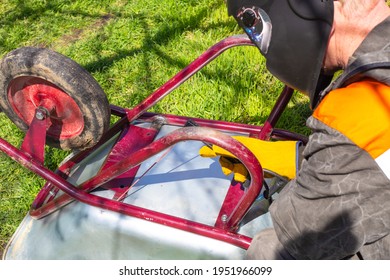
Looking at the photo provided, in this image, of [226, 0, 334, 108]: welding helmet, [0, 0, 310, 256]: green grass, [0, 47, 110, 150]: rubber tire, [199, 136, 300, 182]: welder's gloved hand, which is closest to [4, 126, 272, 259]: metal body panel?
[199, 136, 300, 182]: welder's gloved hand

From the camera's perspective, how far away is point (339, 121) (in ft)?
4.55

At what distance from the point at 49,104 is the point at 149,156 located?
0.77m

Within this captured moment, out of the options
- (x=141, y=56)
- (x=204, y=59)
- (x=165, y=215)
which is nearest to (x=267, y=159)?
(x=165, y=215)

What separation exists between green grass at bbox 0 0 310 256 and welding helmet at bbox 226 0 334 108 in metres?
1.66

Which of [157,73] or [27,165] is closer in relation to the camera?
[27,165]

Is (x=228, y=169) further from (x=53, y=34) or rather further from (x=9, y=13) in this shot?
(x=9, y=13)

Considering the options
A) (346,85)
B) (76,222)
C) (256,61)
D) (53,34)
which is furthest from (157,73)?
(346,85)

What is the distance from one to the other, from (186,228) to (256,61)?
6.10 feet

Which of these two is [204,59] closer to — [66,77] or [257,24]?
[66,77]

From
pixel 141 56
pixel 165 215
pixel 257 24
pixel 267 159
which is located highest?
pixel 257 24

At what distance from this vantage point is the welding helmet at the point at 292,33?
4.98 ft

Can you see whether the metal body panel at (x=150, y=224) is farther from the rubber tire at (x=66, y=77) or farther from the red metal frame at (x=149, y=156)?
the rubber tire at (x=66, y=77)

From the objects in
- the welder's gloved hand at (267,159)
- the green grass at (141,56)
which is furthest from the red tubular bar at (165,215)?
the green grass at (141,56)

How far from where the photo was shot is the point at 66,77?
2270 mm
